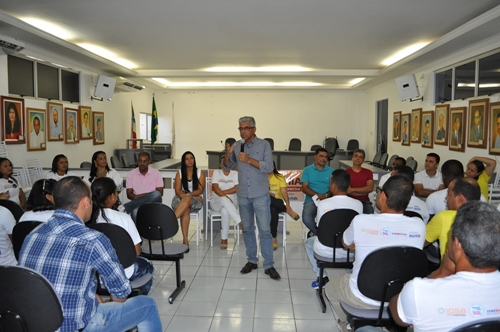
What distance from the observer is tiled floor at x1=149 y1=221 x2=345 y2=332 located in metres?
3.34

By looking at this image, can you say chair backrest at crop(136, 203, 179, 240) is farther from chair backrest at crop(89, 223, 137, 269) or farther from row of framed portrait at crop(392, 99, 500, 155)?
row of framed portrait at crop(392, 99, 500, 155)

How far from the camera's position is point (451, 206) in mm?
2699

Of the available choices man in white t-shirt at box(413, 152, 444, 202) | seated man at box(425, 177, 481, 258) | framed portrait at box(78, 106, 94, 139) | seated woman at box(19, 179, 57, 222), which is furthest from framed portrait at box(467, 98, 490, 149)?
framed portrait at box(78, 106, 94, 139)

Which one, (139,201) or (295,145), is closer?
(139,201)

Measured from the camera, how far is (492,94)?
22.7 ft

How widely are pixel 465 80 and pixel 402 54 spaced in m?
1.58

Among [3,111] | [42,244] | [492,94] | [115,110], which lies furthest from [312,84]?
[42,244]

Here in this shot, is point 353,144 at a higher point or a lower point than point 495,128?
lower

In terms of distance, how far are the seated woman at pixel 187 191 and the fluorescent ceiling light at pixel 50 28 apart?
3.29m

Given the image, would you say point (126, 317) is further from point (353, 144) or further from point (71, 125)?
point (353, 144)

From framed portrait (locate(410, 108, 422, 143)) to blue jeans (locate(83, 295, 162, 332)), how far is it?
30.1 feet

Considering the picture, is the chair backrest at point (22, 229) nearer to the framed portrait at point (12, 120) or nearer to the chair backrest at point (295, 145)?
the framed portrait at point (12, 120)

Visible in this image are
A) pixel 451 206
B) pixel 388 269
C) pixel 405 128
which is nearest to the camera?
pixel 388 269

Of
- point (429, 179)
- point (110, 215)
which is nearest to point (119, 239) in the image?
point (110, 215)
